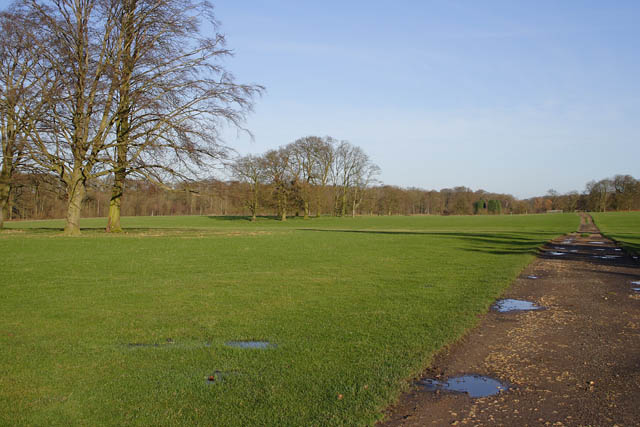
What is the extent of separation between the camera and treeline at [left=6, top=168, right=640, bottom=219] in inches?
1053

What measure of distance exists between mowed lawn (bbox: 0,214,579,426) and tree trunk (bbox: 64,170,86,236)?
9.30 meters

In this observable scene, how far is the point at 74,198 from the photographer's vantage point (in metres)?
24.4

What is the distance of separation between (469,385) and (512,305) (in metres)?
5.34

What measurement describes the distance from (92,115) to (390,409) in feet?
77.0

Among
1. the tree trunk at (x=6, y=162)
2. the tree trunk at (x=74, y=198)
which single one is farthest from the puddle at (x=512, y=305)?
the tree trunk at (x=6, y=162)

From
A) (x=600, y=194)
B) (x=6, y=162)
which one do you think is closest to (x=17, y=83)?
(x=6, y=162)

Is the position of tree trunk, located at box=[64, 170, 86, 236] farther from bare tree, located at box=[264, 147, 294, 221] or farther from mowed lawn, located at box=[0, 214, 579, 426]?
bare tree, located at box=[264, 147, 294, 221]

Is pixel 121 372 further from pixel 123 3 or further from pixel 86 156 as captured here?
pixel 123 3

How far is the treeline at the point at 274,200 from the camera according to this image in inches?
1053

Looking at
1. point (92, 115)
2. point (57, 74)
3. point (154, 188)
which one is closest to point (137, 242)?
point (154, 188)

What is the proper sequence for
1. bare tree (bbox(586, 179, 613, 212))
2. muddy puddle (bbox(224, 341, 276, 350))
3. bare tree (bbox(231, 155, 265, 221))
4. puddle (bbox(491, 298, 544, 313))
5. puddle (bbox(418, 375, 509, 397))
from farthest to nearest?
bare tree (bbox(586, 179, 613, 212)), bare tree (bbox(231, 155, 265, 221)), puddle (bbox(491, 298, 544, 313)), muddy puddle (bbox(224, 341, 276, 350)), puddle (bbox(418, 375, 509, 397))

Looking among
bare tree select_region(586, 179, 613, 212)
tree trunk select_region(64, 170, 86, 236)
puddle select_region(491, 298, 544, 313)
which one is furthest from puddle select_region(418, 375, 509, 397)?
bare tree select_region(586, 179, 613, 212)

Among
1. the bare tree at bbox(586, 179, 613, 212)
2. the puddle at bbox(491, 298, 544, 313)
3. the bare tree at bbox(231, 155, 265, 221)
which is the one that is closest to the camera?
the puddle at bbox(491, 298, 544, 313)

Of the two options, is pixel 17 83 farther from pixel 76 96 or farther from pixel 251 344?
pixel 251 344
